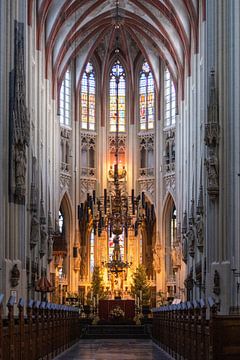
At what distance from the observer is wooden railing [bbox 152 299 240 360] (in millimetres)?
17641

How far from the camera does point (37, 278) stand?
47062mm

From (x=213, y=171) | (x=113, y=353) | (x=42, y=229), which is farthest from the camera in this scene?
(x=42, y=229)

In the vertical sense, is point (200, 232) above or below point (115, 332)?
above

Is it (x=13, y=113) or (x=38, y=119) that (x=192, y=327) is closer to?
(x=13, y=113)

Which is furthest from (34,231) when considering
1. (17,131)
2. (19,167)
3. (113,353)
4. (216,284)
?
(113,353)

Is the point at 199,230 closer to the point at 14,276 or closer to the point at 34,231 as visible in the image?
the point at 34,231

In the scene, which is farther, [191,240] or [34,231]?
[191,240]

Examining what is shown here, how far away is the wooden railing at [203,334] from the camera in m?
17.6

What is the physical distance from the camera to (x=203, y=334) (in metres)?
19.3

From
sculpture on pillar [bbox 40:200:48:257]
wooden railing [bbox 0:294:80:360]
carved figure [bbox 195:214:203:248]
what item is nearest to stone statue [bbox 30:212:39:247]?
sculpture on pillar [bbox 40:200:48:257]

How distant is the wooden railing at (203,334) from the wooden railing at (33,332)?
4.02 metres

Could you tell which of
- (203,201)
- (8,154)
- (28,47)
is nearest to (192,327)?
(8,154)

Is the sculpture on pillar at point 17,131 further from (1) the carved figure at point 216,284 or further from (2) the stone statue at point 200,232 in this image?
(2) the stone statue at point 200,232

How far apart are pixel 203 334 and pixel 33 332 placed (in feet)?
16.6
